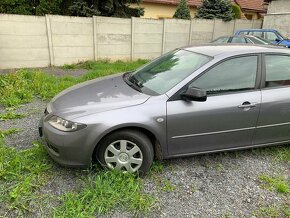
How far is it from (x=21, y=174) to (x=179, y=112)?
187 cm

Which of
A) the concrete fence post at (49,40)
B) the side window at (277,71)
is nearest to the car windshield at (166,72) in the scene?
the side window at (277,71)

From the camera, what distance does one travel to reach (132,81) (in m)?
3.56

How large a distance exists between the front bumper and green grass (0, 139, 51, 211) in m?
0.33

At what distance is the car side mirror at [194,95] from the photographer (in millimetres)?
2814

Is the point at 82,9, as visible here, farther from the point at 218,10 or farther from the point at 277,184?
the point at 277,184

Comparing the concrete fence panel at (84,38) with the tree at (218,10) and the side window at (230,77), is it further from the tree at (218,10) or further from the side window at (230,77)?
the side window at (230,77)

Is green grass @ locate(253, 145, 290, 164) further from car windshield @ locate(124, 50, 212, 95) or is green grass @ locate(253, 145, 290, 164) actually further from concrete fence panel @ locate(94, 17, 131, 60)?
concrete fence panel @ locate(94, 17, 131, 60)

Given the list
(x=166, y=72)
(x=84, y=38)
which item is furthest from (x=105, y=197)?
(x=84, y=38)

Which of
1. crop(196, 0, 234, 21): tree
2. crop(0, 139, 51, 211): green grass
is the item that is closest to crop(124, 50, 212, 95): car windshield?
crop(0, 139, 51, 211): green grass

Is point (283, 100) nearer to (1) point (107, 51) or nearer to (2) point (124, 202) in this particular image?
(2) point (124, 202)

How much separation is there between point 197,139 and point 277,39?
36.0 ft

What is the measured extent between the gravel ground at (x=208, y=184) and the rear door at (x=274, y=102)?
1.16 feet

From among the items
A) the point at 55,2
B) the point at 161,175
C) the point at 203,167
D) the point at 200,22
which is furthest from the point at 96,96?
the point at 200,22

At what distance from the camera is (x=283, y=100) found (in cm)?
328
